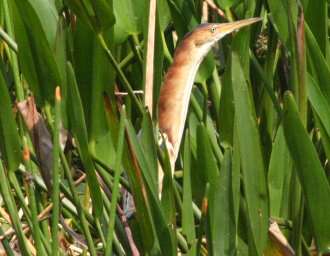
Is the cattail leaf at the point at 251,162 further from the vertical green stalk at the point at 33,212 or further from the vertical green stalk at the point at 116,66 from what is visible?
the vertical green stalk at the point at 33,212

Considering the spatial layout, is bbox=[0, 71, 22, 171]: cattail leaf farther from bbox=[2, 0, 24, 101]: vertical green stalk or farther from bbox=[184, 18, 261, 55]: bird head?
bbox=[184, 18, 261, 55]: bird head

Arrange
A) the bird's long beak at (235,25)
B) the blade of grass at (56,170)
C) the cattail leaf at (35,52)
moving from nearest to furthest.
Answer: the blade of grass at (56,170)
the cattail leaf at (35,52)
the bird's long beak at (235,25)

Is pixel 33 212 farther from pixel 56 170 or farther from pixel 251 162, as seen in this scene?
pixel 251 162

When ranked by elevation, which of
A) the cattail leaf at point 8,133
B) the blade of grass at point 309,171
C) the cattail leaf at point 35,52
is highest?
the cattail leaf at point 35,52

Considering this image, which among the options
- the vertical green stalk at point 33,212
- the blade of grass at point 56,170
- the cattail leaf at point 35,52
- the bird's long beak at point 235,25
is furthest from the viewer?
the bird's long beak at point 235,25

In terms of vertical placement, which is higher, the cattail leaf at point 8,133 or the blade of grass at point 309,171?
the cattail leaf at point 8,133

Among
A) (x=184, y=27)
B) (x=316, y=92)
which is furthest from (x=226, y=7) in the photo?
(x=316, y=92)

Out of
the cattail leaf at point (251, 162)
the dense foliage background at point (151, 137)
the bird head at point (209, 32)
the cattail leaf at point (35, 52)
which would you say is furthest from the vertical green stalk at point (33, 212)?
the bird head at point (209, 32)
